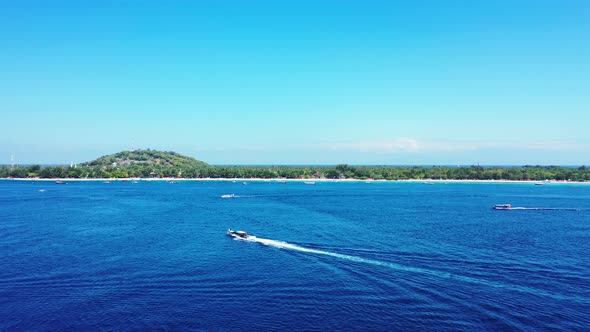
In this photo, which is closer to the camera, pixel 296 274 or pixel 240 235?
pixel 296 274

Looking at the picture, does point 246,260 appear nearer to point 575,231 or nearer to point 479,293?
point 479,293

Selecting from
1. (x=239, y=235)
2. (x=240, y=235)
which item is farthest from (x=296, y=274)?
(x=239, y=235)

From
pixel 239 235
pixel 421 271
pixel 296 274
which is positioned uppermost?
pixel 239 235

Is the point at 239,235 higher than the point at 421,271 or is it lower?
higher

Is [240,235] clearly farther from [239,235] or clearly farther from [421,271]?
[421,271]

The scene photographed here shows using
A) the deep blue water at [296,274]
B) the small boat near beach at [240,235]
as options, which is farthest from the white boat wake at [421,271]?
the small boat near beach at [240,235]

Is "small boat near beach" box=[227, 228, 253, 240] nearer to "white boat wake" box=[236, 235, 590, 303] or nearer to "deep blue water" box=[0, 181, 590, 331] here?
"deep blue water" box=[0, 181, 590, 331]

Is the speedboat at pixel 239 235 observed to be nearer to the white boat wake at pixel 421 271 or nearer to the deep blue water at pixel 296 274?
the deep blue water at pixel 296 274

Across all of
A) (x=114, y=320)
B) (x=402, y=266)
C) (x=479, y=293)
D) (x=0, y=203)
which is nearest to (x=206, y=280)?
(x=114, y=320)
